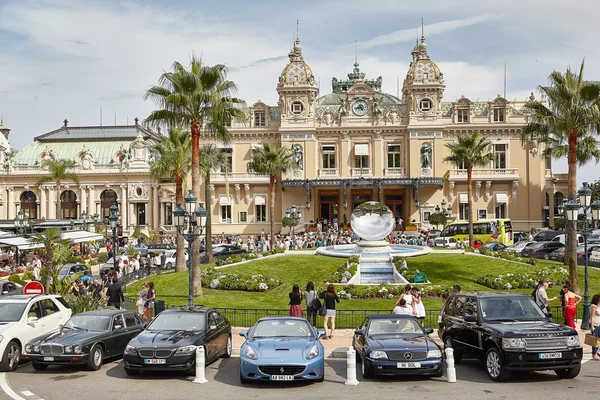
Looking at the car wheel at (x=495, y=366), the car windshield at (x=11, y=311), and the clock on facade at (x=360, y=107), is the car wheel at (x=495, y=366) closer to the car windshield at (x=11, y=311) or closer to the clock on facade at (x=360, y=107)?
the car windshield at (x=11, y=311)

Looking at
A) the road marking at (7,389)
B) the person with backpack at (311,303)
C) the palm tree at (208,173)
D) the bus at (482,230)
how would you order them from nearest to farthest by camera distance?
the road marking at (7,389) < the person with backpack at (311,303) < the palm tree at (208,173) < the bus at (482,230)

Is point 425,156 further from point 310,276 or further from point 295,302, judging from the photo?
point 295,302

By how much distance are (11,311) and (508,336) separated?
11.7 meters

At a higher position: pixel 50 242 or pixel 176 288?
pixel 50 242

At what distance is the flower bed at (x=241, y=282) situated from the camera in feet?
88.3

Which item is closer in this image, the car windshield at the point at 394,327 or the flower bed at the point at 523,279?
the car windshield at the point at 394,327

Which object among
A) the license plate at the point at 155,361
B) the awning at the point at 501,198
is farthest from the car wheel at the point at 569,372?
the awning at the point at 501,198

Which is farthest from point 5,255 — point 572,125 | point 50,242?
point 572,125

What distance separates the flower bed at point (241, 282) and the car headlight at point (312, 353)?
14243 millimetres

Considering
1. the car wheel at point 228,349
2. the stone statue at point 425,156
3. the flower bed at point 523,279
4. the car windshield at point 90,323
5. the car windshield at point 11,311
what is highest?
the stone statue at point 425,156

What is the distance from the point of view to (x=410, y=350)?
40.9ft

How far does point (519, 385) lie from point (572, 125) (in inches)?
603

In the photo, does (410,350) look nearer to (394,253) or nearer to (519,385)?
(519,385)

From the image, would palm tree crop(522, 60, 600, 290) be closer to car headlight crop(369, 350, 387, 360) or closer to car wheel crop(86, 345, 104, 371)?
car headlight crop(369, 350, 387, 360)
